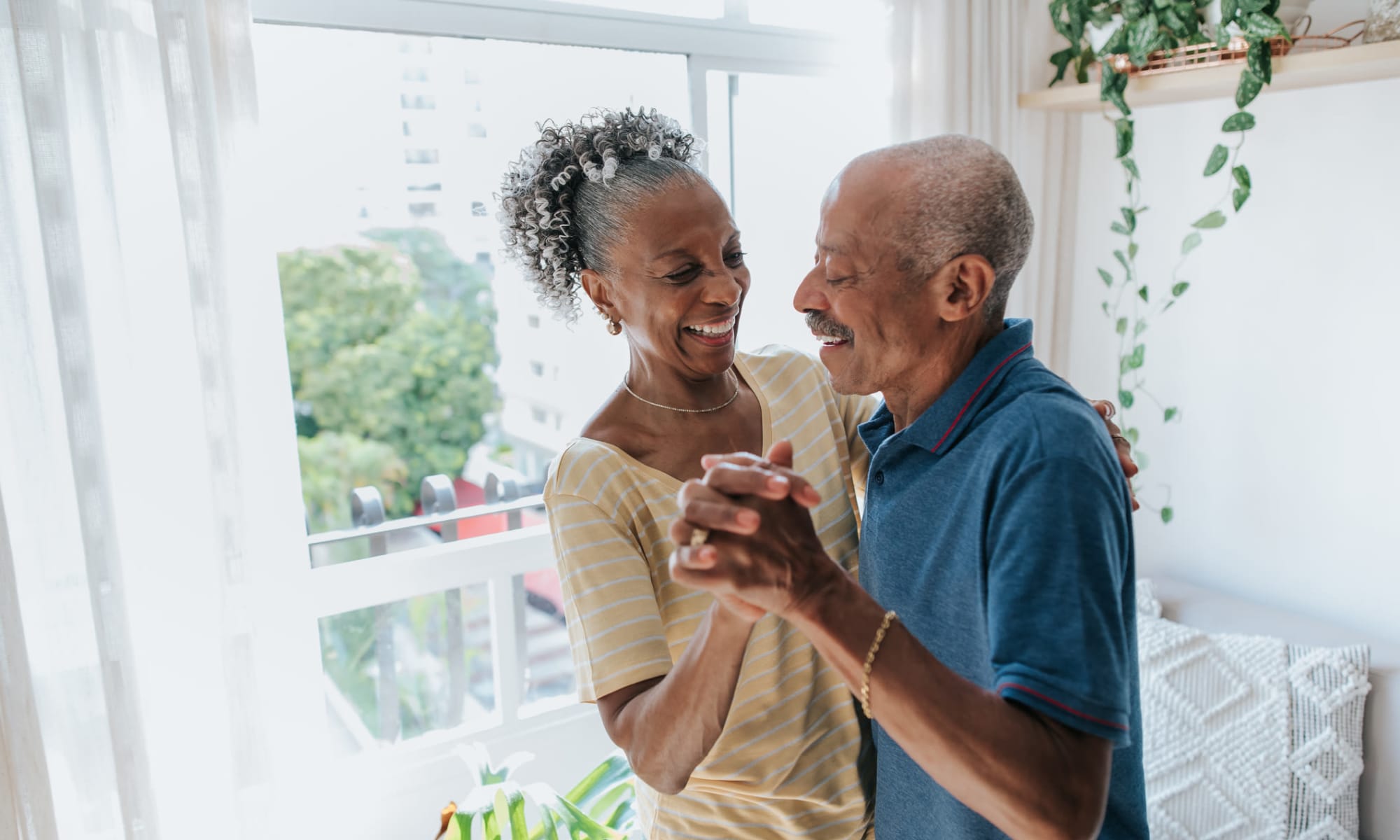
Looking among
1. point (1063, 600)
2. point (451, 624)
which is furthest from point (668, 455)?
point (451, 624)

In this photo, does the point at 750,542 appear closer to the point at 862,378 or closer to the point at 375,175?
the point at 862,378

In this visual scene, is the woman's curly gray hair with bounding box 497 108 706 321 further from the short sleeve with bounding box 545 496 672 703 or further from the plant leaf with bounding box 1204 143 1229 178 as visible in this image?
the plant leaf with bounding box 1204 143 1229 178

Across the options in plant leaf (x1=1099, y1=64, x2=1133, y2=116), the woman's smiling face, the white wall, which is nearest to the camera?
the woman's smiling face

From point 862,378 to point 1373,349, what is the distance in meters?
1.70

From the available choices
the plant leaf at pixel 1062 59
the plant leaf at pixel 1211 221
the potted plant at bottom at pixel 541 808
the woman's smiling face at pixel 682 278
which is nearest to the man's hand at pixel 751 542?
the woman's smiling face at pixel 682 278

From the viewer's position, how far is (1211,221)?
8.07 feet

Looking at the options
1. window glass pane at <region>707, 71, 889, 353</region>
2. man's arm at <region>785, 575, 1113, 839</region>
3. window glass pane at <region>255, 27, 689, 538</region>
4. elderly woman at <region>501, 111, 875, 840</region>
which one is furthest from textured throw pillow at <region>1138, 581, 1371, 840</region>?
window glass pane at <region>255, 27, 689, 538</region>

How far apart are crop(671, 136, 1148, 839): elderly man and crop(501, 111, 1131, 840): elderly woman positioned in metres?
0.12

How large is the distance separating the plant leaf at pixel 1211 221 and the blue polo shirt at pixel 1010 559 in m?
1.66

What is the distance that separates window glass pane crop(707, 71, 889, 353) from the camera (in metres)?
2.63

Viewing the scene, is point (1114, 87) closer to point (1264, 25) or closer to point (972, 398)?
point (1264, 25)

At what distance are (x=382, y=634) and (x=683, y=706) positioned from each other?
5.46 ft

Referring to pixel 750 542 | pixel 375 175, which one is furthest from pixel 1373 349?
pixel 375 175

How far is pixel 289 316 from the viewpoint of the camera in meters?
6.96
